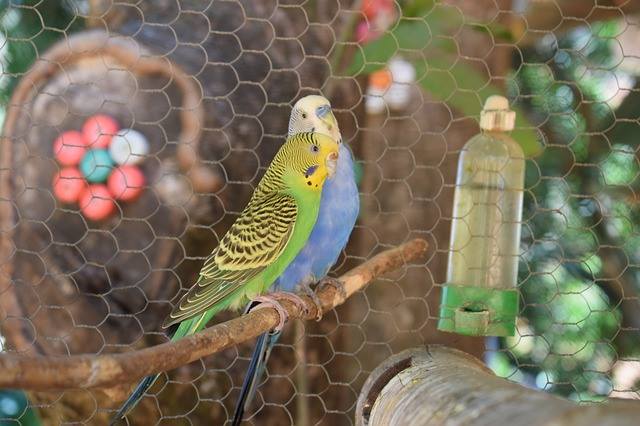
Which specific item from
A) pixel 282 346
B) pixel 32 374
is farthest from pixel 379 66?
pixel 32 374

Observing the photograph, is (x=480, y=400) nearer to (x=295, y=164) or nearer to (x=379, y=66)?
(x=295, y=164)

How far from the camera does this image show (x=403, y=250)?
0.93m

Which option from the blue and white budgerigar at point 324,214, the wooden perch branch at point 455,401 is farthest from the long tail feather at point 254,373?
the wooden perch branch at point 455,401

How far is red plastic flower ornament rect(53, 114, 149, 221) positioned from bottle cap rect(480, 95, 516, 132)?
0.45 metres

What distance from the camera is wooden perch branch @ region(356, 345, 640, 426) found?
37 centimetres

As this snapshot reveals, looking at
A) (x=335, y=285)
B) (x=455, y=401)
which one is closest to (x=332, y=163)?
(x=335, y=285)

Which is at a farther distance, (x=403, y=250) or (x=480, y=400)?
(x=403, y=250)

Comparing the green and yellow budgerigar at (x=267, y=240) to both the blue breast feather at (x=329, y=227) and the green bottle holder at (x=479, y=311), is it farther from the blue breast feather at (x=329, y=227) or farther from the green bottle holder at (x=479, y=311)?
the green bottle holder at (x=479, y=311)

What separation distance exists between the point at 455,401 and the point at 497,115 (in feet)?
1.47

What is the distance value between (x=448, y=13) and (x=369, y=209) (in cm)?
31

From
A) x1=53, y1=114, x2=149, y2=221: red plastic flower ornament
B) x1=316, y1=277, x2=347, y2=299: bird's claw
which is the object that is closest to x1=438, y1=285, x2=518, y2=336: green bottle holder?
x1=316, y1=277, x2=347, y2=299: bird's claw

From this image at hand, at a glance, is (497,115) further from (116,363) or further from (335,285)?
(116,363)

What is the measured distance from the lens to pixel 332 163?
2.77ft

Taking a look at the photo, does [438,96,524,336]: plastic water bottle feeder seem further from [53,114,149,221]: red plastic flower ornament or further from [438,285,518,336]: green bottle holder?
[53,114,149,221]: red plastic flower ornament
